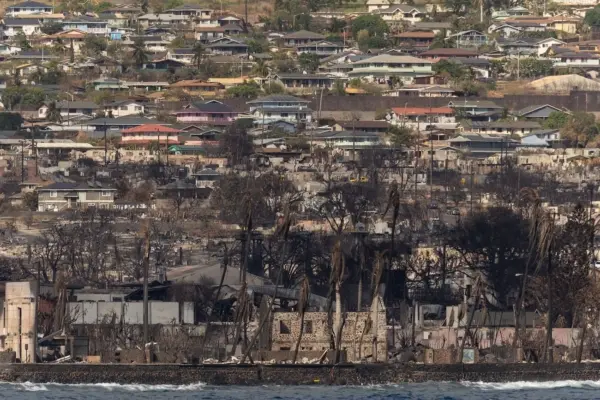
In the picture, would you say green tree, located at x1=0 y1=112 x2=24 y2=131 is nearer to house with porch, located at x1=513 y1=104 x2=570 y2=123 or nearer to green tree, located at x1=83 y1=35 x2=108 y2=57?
green tree, located at x1=83 y1=35 x2=108 y2=57

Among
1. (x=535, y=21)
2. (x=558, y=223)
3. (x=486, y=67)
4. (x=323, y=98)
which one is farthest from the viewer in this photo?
(x=535, y=21)

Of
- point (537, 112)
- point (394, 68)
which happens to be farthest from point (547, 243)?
point (394, 68)

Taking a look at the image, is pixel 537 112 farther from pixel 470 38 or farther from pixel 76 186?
pixel 76 186

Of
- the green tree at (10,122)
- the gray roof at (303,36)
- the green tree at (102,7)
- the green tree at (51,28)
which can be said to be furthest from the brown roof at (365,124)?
the green tree at (102,7)

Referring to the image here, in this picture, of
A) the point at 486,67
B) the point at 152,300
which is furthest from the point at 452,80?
the point at 152,300

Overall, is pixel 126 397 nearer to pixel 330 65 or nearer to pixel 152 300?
pixel 152 300
